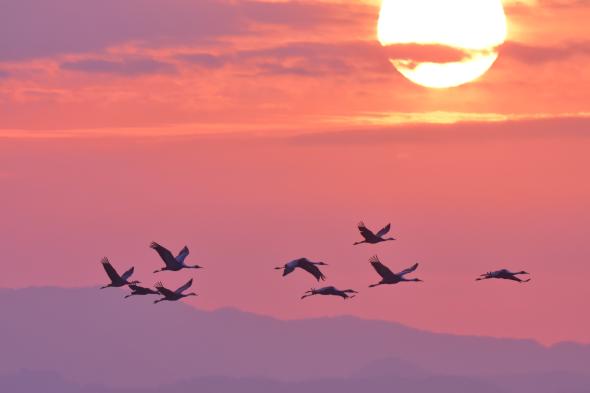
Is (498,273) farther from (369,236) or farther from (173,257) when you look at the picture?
(173,257)

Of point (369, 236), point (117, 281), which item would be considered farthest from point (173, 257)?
point (369, 236)

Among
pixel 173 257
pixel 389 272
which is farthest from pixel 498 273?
pixel 173 257

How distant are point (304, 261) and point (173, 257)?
437 inches

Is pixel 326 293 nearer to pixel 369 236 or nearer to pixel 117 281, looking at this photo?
pixel 369 236

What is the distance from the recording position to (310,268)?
152 m

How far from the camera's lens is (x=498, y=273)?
6029 inches

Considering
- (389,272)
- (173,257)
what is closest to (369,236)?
(389,272)

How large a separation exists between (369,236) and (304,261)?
23.0 ft

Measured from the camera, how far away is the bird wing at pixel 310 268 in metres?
151

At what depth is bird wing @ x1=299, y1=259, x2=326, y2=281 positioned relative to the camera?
15062cm

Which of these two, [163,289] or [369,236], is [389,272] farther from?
[163,289]

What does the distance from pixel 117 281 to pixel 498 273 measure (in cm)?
2756

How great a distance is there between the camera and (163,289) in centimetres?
15050

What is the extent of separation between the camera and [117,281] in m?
155
